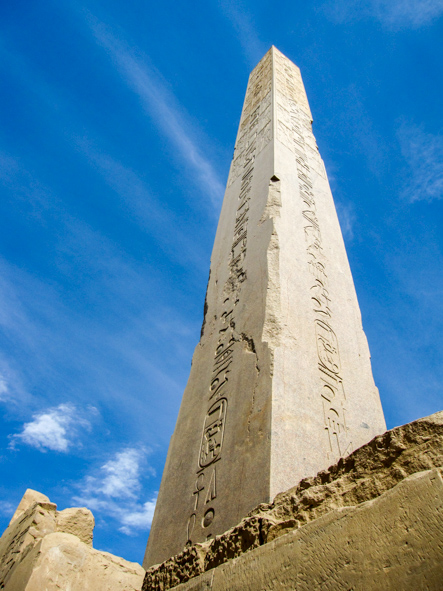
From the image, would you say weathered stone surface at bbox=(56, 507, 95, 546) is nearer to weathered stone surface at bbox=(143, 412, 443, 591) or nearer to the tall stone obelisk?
the tall stone obelisk

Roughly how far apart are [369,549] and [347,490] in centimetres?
30

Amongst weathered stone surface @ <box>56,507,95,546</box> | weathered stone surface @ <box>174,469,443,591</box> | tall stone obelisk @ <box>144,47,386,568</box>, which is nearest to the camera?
weathered stone surface @ <box>174,469,443,591</box>

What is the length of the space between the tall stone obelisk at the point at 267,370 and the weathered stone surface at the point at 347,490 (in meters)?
0.58

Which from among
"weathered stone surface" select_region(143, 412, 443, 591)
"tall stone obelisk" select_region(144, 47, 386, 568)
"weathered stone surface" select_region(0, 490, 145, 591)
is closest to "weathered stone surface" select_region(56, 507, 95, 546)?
"weathered stone surface" select_region(0, 490, 145, 591)

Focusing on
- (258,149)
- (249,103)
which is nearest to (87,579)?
(258,149)

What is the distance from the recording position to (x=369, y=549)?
1.15 metres

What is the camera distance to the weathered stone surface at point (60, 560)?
188 centimetres

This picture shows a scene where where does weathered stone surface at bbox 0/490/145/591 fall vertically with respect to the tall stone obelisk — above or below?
below

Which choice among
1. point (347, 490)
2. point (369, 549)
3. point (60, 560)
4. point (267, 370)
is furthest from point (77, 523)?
point (369, 549)

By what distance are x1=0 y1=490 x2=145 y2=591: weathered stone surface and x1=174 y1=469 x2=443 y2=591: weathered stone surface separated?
33.1 inches

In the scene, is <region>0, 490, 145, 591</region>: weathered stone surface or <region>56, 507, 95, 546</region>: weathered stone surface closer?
<region>0, 490, 145, 591</region>: weathered stone surface

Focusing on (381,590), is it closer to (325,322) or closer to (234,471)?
(234,471)

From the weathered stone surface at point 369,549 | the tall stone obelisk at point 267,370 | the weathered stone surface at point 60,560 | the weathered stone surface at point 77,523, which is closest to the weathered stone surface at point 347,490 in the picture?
the weathered stone surface at point 369,549

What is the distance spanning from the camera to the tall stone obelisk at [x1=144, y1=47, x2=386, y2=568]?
2.51 meters
